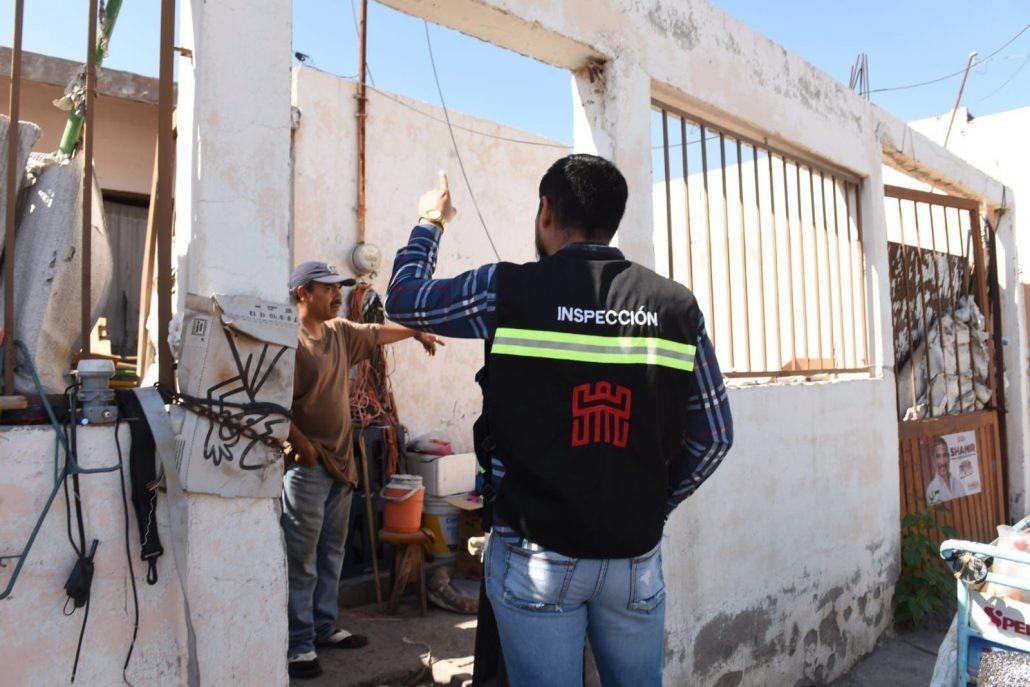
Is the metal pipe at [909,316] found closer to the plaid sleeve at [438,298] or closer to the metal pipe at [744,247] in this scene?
the metal pipe at [744,247]

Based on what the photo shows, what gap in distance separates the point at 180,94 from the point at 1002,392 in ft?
21.8

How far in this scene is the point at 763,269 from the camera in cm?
436

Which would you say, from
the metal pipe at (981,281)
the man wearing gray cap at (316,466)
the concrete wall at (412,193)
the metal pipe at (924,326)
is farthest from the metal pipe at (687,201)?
the metal pipe at (981,281)

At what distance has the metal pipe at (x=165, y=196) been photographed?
2.21 m

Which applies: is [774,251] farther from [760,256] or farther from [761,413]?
[761,413]

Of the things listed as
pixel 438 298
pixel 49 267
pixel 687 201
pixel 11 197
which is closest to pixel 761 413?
pixel 687 201

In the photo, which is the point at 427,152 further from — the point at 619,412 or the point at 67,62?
the point at 619,412

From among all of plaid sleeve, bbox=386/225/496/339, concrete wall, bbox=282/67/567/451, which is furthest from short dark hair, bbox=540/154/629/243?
concrete wall, bbox=282/67/567/451

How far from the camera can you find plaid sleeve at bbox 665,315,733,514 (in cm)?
203

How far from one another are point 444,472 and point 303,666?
230 cm

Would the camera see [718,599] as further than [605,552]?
Yes

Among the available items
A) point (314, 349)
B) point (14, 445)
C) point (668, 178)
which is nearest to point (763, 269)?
point (668, 178)

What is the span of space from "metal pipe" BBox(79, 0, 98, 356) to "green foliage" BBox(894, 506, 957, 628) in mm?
4898

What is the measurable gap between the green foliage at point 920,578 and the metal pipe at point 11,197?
16.5 ft
